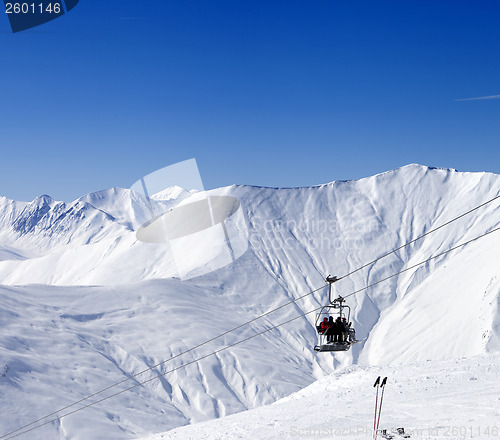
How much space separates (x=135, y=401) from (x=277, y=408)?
1867 inches

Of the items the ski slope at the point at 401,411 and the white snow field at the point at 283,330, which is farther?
the white snow field at the point at 283,330

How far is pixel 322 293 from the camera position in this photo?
143 m

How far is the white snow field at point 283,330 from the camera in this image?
1142 inches

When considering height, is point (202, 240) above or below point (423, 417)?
above

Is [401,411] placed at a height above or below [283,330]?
above

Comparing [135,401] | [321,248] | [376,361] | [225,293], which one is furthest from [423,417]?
[321,248]

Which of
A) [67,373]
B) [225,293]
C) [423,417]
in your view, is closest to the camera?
[423,417]

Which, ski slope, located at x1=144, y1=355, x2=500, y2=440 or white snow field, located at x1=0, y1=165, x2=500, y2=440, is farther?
white snow field, located at x1=0, y1=165, x2=500, y2=440

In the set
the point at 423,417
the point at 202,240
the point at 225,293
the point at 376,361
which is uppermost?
the point at 202,240

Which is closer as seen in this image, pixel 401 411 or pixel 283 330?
pixel 401 411

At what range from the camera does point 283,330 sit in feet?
392

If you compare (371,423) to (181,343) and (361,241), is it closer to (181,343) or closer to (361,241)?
(181,343)

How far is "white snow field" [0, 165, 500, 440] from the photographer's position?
29000 mm

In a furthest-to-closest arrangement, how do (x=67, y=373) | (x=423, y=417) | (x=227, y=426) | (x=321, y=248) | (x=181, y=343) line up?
(x=321, y=248) < (x=181, y=343) < (x=67, y=373) < (x=227, y=426) < (x=423, y=417)
